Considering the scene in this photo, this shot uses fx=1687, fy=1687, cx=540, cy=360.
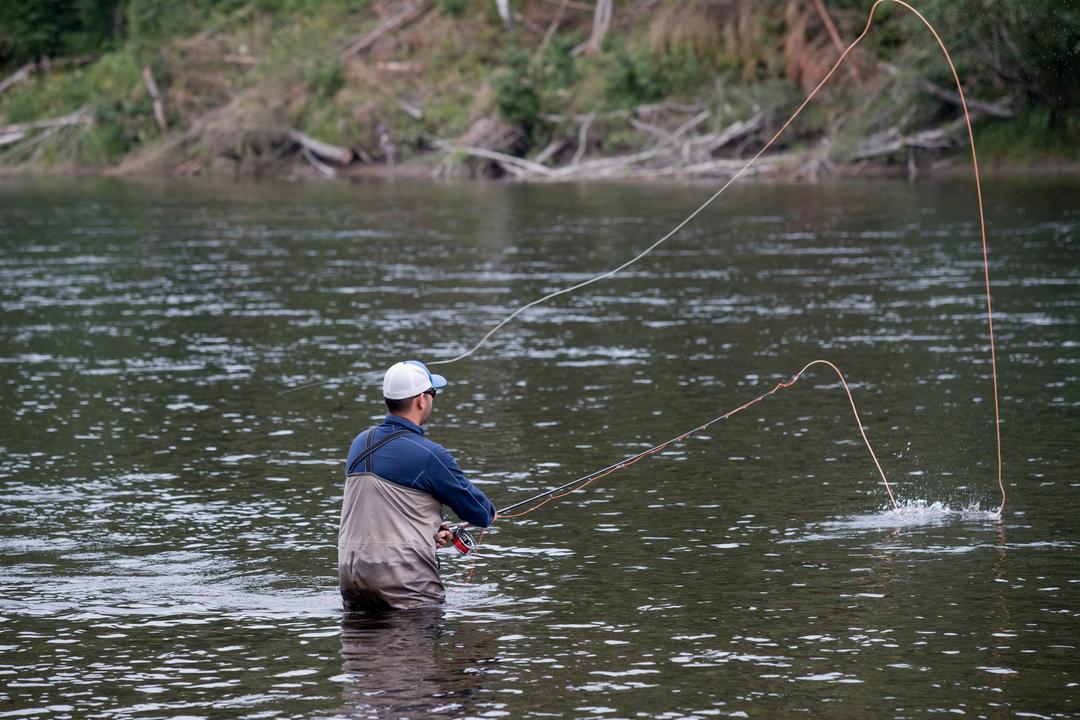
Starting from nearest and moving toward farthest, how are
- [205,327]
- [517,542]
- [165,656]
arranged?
1. [165,656]
2. [517,542]
3. [205,327]

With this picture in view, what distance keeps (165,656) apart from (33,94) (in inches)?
2159

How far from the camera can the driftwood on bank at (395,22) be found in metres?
52.5

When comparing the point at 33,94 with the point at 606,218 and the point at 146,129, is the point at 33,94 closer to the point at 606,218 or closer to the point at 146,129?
the point at 146,129

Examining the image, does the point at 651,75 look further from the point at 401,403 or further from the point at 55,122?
the point at 401,403

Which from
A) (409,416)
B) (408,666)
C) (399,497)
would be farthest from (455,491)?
(408,666)

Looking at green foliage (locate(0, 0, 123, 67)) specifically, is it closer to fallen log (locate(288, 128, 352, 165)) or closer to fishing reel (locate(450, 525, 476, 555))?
fallen log (locate(288, 128, 352, 165))

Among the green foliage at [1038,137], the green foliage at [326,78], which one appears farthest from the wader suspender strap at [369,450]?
the green foliage at [326,78]

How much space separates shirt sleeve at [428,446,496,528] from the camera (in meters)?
8.16

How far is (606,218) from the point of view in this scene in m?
31.0

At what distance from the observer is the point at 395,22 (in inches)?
2083

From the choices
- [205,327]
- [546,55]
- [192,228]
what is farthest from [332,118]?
[205,327]

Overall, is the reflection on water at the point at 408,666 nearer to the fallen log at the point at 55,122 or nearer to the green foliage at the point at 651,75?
the green foliage at the point at 651,75

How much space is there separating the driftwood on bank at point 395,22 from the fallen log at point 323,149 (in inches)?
147

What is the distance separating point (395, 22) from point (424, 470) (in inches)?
1822
